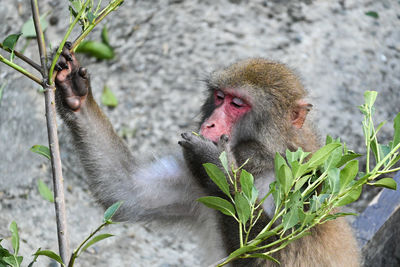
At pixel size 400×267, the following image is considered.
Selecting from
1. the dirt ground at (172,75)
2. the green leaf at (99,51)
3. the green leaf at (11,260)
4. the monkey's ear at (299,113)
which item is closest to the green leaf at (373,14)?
the dirt ground at (172,75)

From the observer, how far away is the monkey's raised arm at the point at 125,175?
109 inches

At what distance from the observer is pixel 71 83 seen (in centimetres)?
242

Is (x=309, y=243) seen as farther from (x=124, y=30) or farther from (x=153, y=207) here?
(x=124, y=30)

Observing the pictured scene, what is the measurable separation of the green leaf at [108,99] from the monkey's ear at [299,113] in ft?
8.44

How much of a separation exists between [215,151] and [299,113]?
560 millimetres

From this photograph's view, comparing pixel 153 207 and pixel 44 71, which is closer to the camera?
pixel 44 71

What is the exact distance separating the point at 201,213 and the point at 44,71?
1.65 m

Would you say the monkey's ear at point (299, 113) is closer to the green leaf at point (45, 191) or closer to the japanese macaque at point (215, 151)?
the japanese macaque at point (215, 151)

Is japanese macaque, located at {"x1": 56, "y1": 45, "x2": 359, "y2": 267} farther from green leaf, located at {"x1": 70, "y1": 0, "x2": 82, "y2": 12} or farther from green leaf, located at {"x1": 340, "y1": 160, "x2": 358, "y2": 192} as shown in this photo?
green leaf, located at {"x1": 340, "y1": 160, "x2": 358, "y2": 192}

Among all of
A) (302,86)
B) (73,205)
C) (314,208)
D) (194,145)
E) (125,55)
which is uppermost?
(314,208)

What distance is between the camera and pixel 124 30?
5434mm

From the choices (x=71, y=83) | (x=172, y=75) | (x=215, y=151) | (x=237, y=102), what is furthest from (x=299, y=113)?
(x=172, y=75)

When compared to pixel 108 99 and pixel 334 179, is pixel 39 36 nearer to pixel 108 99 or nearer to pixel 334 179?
pixel 334 179

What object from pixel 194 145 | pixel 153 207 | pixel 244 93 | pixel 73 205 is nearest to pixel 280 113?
pixel 244 93
